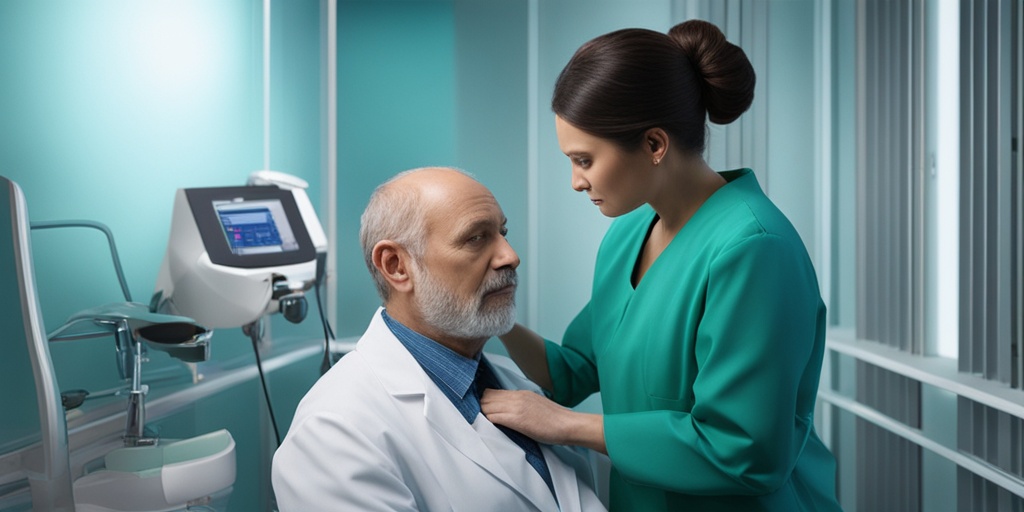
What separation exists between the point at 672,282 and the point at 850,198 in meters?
1.69

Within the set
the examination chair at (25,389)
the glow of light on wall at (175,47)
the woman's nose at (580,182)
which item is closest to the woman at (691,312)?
the woman's nose at (580,182)

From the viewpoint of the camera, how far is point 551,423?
1.13m

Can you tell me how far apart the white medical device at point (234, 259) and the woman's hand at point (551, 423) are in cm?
90

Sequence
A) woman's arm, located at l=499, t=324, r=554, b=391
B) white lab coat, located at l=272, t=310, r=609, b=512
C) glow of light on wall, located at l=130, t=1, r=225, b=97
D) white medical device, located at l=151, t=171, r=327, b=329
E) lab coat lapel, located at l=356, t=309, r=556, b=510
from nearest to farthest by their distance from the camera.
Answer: white lab coat, located at l=272, t=310, r=609, b=512 → lab coat lapel, located at l=356, t=309, r=556, b=510 → woman's arm, located at l=499, t=324, r=554, b=391 → white medical device, located at l=151, t=171, r=327, b=329 → glow of light on wall, located at l=130, t=1, r=225, b=97

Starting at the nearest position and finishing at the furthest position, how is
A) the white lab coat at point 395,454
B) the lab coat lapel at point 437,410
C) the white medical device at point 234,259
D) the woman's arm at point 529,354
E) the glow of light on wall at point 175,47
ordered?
1. the white lab coat at point 395,454
2. the lab coat lapel at point 437,410
3. the woman's arm at point 529,354
4. the white medical device at point 234,259
5. the glow of light on wall at point 175,47

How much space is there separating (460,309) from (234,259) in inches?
32.0

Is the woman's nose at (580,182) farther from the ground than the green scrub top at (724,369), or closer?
farther from the ground

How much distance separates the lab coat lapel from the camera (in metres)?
1.15

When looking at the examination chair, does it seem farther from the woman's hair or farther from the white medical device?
the woman's hair

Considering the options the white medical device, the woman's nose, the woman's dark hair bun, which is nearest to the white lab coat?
the woman's nose

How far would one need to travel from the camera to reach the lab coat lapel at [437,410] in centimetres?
115

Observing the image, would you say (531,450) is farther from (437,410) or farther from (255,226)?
(255,226)

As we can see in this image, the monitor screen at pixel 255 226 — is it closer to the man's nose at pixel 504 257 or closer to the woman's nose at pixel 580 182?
the man's nose at pixel 504 257

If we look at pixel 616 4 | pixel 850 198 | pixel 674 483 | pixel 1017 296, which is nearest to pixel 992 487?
pixel 1017 296
